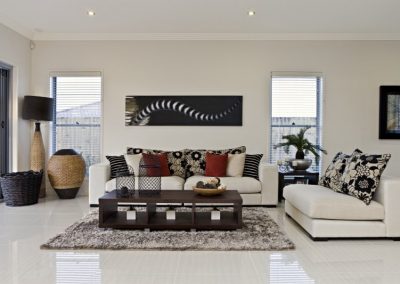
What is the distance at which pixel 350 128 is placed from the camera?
18.4 ft

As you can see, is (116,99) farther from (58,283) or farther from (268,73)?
(58,283)

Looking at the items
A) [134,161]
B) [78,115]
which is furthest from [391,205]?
[78,115]

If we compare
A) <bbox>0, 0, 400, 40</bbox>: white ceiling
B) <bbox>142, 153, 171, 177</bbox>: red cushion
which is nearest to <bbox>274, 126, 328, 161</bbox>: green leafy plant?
<bbox>0, 0, 400, 40</bbox>: white ceiling

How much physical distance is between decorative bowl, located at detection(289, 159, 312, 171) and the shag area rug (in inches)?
66.0

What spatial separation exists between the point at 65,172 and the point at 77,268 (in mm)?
2954

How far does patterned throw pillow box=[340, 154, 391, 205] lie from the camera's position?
3295 millimetres

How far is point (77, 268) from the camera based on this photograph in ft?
8.45

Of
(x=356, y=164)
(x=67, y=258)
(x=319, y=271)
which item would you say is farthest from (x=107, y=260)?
(x=356, y=164)

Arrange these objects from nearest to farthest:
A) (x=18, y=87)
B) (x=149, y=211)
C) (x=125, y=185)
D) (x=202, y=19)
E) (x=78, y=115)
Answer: (x=149, y=211), (x=125, y=185), (x=202, y=19), (x=18, y=87), (x=78, y=115)

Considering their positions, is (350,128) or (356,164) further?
(350,128)

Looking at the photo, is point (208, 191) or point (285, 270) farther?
point (208, 191)

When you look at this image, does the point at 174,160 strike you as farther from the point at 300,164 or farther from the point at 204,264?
the point at 204,264

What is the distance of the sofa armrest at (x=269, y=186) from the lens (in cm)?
480

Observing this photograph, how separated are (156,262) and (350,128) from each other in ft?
13.8
